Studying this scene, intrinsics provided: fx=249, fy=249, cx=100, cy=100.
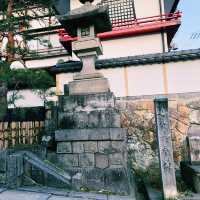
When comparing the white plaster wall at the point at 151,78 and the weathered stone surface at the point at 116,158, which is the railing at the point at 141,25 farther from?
the weathered stone surface at the point at 116,158

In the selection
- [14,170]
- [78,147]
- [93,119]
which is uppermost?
[93,119]

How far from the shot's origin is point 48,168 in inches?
219

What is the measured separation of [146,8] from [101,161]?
12.9 metres

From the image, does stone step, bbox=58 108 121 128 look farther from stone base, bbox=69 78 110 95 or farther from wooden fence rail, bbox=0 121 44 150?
wooden fence rail, bbox=0 121 44 150

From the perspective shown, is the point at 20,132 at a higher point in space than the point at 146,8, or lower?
lower

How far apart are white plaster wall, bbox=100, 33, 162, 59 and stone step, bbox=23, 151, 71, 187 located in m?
9.96

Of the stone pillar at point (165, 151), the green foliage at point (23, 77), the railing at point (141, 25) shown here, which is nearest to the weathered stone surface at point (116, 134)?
the stone pillar at point (165, 151)

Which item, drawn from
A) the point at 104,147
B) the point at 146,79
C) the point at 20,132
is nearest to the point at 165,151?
the point at 104,147

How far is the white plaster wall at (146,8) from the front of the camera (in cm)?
1586

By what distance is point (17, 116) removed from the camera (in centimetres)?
946

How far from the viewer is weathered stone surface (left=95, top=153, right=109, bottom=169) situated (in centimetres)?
575

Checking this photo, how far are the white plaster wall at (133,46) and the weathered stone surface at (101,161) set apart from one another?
982 centimetres

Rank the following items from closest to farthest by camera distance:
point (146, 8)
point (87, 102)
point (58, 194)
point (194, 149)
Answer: point (58, 194) → point (87, 102) → point (194, 149) → point (146, 8)

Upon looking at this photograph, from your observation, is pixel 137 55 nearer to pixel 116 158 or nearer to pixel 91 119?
pixel 91 119
